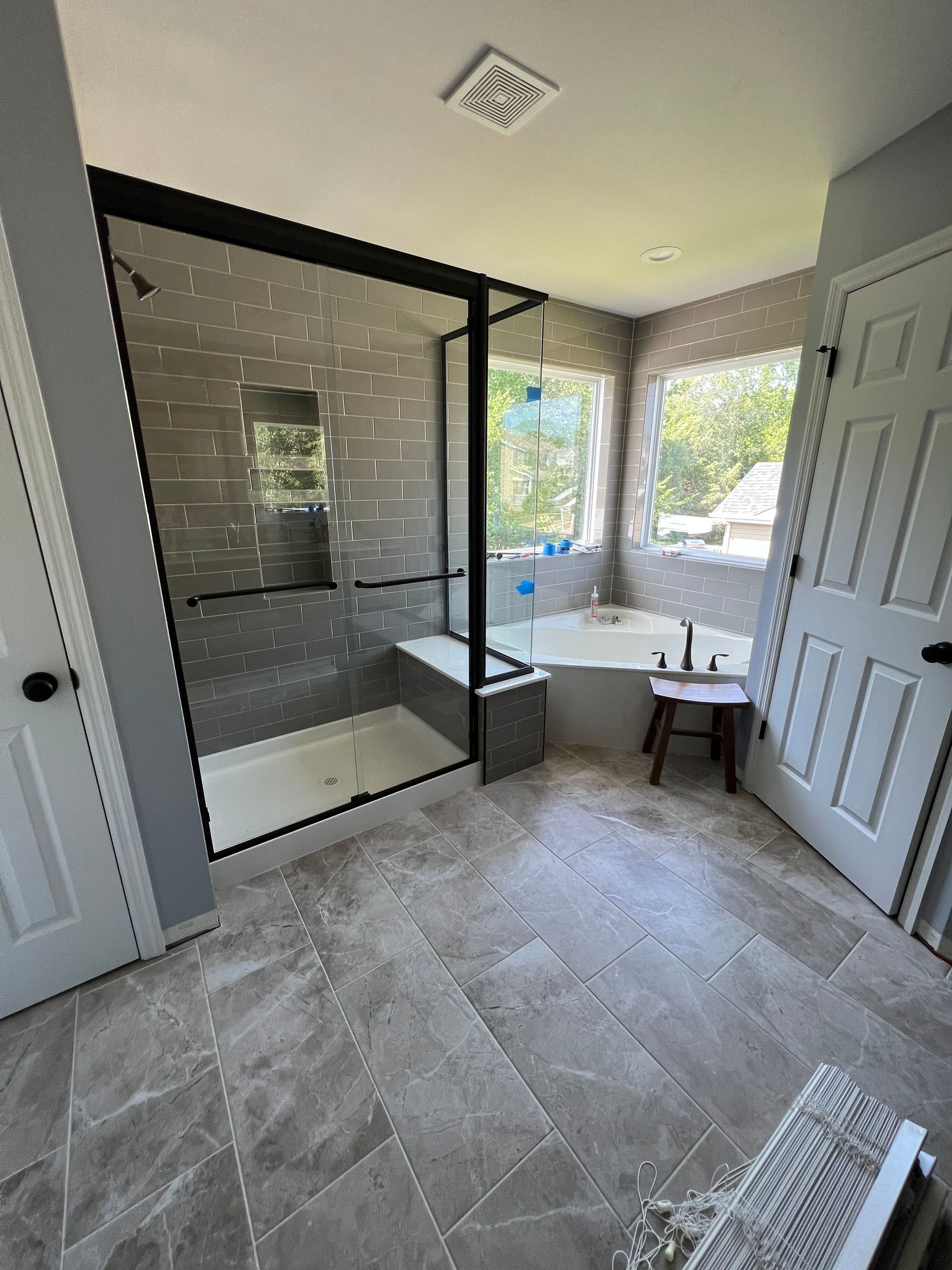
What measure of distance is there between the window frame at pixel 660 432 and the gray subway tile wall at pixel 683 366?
26 millimetres

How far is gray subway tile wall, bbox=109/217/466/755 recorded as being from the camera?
2.23 metres

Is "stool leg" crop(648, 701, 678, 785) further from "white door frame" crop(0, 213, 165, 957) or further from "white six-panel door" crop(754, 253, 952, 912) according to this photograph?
"white door frame" crop(0, 213, 165, 957)

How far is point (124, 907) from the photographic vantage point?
5.16 ft

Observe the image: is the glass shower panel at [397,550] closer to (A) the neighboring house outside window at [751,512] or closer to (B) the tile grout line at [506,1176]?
(B) the tile grout line at [506,1176]

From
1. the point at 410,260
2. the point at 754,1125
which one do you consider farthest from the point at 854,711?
the point at 410,260

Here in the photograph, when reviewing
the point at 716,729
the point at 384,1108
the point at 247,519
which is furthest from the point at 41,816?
the point at 716,729

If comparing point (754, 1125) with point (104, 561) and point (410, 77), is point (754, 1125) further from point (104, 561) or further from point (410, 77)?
point (410, 77)

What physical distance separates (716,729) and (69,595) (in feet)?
8.90

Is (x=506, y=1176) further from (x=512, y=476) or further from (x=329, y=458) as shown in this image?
(x=329, y=458)

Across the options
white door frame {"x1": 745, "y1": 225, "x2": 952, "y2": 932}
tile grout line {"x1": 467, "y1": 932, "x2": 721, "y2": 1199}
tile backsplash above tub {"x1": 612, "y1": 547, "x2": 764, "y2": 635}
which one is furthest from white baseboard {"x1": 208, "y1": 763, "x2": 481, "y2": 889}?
tile backsplash above tub {"x1": 612, "y1": 547, "x2": 764, "y2": 635}

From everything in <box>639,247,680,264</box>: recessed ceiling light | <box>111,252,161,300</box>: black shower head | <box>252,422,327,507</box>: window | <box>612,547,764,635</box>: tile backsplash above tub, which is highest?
<box>639,247,680,264</box>: recessed ceiling light

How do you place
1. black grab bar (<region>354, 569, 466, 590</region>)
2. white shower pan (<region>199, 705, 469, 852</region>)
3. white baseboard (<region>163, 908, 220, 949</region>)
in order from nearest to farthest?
white baseboard (<region>163, 908, 220, 949</region>)
white shower pan (<region>199, 705, 469, 852</region>)
black grab bar (<region>354, 569, 466, 590</region>)

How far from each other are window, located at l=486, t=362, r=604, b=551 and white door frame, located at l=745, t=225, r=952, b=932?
1.17 meters

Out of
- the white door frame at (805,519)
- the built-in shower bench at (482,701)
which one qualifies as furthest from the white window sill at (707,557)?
the built-in shower bench at (482,701)
